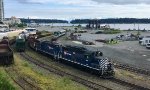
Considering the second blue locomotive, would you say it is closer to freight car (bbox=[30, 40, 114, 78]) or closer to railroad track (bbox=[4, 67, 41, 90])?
freight car (bbox=[30, 40, 114, 78])

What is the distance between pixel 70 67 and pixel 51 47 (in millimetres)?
8379

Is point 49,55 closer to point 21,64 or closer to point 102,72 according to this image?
point 21,64

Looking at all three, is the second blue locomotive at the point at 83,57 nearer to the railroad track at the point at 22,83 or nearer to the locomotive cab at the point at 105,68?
the locomotive cab at the point at 105,68

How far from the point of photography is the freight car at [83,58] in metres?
37.0

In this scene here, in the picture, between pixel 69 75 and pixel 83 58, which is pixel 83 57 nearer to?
pixel 83 58

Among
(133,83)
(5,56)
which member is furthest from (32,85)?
(5,56)

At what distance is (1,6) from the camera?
159m

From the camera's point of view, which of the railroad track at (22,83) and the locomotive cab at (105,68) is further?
the locomotive cab at (105,68)

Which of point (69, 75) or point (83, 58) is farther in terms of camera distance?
point (83, 58)

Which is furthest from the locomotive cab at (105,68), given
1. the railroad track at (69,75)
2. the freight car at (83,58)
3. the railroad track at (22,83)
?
the railroad track at (22,83)

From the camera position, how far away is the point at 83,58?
4059 cm

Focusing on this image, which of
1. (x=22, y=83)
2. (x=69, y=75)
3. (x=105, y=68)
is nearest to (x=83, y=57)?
(x=69, y=75)

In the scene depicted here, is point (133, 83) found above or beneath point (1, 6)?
beneath

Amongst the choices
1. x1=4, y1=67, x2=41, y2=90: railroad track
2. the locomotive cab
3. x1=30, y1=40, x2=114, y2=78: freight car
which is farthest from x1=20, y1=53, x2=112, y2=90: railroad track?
x1=4, y1=67, x2=41, y2=90: railroad track
